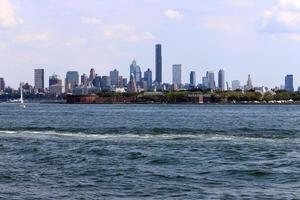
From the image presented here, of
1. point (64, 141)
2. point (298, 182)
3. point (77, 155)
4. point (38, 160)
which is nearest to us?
point (298, 182)

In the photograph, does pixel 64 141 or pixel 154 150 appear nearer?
pixel 154 150

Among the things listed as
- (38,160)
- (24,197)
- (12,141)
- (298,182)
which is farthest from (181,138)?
(24,197)

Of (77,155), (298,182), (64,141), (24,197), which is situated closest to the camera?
(24,197)

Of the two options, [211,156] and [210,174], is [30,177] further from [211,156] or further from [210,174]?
[211,156]

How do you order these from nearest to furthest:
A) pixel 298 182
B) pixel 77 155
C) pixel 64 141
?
1. pixel 298 182
2. pixel 77 155
3. pixel 64 141

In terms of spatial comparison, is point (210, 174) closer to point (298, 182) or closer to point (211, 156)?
point (298, 182)

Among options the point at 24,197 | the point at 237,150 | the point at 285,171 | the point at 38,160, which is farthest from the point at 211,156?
the point at 24,197

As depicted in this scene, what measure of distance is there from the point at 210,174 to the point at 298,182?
4.98 metres

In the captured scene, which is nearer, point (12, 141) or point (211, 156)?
point (211, 156)

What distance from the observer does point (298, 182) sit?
3300 cm

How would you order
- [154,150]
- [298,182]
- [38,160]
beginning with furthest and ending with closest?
[154,150], [38,160], [298,182]

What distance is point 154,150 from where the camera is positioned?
1925 inches

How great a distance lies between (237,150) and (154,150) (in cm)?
579

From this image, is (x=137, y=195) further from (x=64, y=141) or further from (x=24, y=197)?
(x=64, y=141)
